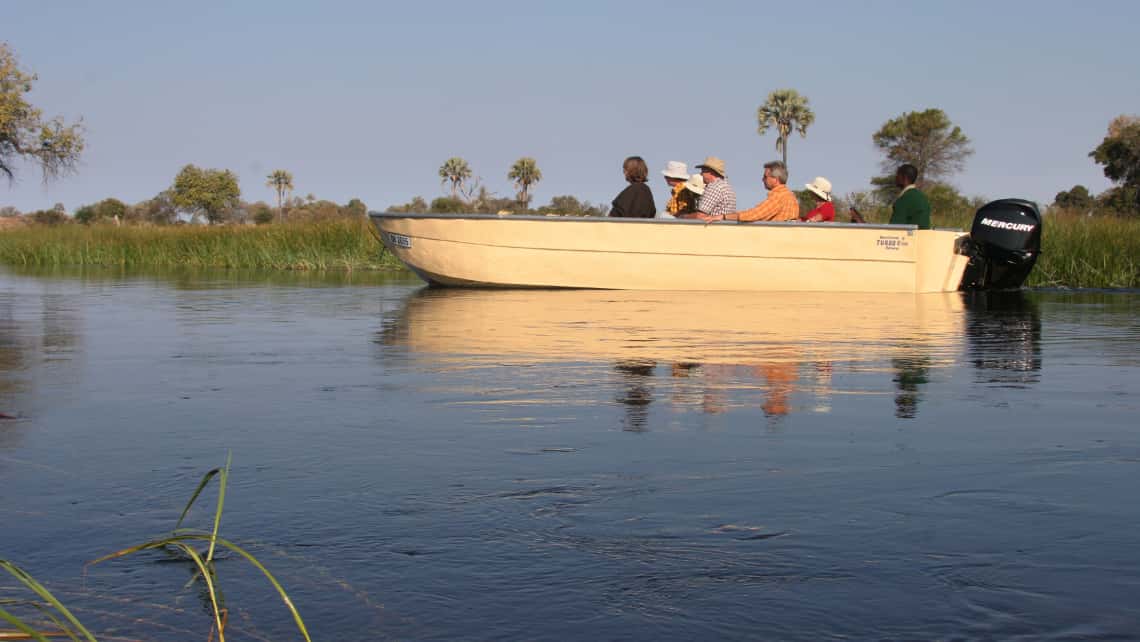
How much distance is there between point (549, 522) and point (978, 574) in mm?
1062

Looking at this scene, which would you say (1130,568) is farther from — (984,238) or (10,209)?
(10,209)

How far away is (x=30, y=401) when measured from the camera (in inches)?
233

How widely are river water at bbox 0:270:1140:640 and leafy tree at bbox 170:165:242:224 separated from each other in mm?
96555

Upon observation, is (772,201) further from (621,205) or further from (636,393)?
(636,393)

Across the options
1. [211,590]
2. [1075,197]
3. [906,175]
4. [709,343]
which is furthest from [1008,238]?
[1075,197]

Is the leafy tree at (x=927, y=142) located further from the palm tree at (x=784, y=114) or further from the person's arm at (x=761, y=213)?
the person's arm at (x=761, y=213)

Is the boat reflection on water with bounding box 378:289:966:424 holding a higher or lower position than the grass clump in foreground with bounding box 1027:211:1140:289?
lower

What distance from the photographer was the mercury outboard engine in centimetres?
1625

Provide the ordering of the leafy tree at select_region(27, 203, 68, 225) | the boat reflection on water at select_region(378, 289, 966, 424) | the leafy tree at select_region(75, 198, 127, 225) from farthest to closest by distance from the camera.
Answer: the leafy tree at select_region(75, 198, 127, 225) → the leafy tree at select_region(27, 203, 68, 225) → the boat reflection on water at select_region(378, 289, 966, 424)

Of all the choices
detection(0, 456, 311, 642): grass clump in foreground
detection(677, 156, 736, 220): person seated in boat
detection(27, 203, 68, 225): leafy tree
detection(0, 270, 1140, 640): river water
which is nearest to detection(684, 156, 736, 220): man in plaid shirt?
detection(677, 156, 736, 220): person seated in boat

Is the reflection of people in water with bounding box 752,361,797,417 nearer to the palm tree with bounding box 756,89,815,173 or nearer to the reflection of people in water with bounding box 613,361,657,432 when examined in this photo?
the reflection of people in water with bounding box 613,361,657,432

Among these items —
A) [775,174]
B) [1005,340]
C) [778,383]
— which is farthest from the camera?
[775,174]

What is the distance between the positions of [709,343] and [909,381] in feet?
7.71

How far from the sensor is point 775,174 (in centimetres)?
A: 1661
